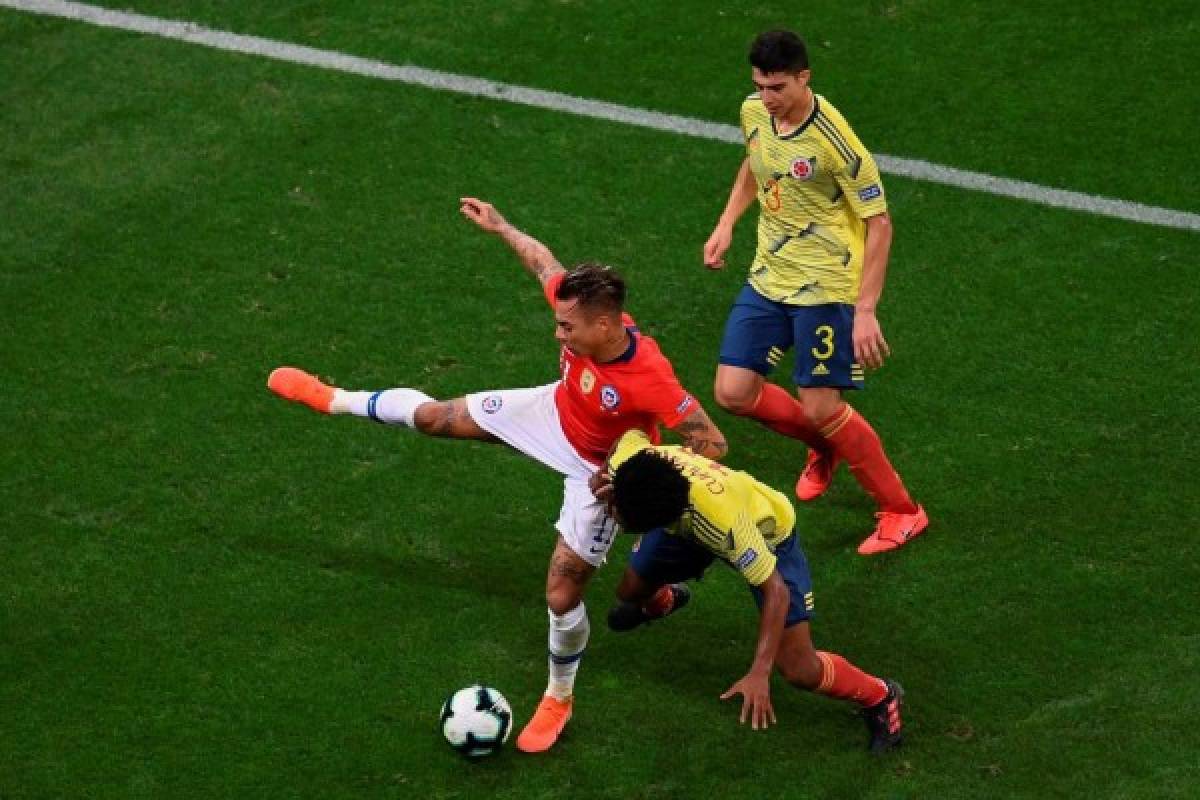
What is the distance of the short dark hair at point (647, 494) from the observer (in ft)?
25.0

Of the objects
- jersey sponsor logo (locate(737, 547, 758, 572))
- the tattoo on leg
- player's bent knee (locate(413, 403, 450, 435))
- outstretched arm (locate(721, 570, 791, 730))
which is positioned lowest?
player's bent knee (locate(413, 403, 450, 435))

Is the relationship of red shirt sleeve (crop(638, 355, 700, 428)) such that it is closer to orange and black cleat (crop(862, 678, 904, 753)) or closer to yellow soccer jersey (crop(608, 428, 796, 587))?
yellow soccer jersey (crop(608, 428, 796, 587))

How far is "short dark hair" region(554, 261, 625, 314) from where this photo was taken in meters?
8.12

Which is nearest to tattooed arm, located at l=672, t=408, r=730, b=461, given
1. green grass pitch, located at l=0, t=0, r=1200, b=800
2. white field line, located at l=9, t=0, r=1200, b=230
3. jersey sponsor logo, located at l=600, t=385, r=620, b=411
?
jersey sponsor logo, located at l=600, t=385, r=620, b=411

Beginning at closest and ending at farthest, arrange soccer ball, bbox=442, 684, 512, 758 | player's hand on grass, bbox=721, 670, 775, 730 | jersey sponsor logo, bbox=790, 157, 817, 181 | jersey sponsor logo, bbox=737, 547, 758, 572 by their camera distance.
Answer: player's hand on grass, bbox=721, 670, 775, 730 → jersey sponsor logo, bbox=737, 547, 758, 572 → soccer ball, bbox=442, 684, 512, 758 → jersey sponsor logo, bbox=790, 157, 817, 181

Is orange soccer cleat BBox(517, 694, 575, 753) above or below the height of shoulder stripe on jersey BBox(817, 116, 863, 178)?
below

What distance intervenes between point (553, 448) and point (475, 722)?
1271 millimetres

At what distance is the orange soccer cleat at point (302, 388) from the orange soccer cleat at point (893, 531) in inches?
105

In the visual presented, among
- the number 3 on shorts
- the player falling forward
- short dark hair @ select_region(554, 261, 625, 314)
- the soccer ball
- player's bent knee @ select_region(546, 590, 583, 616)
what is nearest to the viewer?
short dark hair @ select_region(554, 261, 625, 314)

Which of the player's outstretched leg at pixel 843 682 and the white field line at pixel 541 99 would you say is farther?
the white field line at pixel 541 99

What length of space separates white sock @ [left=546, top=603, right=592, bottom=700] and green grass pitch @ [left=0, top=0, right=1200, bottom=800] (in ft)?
0.85

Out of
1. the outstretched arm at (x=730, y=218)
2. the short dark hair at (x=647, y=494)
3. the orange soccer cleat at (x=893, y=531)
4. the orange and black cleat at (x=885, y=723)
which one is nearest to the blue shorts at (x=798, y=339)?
the outstretched arm at (x=730, y=218)

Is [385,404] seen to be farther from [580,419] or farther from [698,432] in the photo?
[698,432]

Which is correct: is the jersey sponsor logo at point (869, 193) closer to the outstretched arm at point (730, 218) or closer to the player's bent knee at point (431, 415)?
the outstretched arm at point (730, 218)
